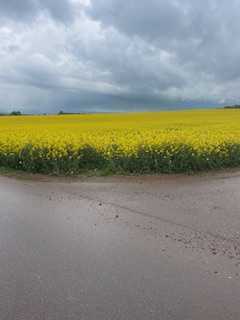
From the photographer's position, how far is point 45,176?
34.0ft

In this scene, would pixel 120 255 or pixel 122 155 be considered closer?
pixel 120 255

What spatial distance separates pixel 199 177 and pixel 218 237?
4.89 metres

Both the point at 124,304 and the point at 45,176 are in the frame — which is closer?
the point at 124,304

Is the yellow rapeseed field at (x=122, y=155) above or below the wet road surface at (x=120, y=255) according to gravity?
above

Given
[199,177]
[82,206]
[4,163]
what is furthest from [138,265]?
[4,163]

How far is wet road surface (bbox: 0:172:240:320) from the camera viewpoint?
335cm

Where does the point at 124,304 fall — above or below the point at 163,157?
below

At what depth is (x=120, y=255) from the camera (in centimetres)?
447

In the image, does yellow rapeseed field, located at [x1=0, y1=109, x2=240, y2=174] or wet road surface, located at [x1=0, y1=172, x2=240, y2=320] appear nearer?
wet road surface, located at [x1=0, y1=172, x2=240, y2=320]

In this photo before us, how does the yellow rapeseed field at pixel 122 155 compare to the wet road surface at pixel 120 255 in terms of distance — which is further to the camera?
the yellow rapeseed field at pixel 122 155

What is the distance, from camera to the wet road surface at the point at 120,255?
11.0 ft

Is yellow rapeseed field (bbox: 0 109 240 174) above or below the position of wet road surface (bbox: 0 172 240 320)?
above

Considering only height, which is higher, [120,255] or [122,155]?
[122,155]

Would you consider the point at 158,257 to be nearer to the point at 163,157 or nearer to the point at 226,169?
the point at 163,157
